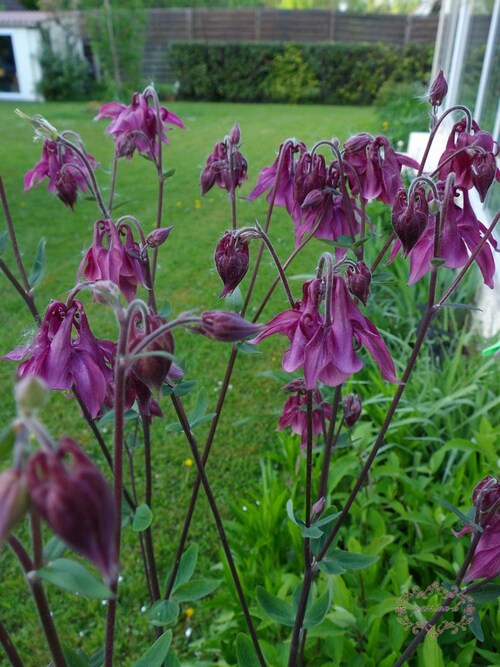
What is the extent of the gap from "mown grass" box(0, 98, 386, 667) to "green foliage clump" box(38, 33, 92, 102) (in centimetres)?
548

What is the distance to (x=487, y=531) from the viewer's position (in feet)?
3.33

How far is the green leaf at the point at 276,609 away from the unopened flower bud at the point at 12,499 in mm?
877

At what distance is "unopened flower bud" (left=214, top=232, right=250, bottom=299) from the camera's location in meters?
0.99

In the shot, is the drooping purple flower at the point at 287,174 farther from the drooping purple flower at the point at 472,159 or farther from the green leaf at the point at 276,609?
the green leaf at the point at 276,609

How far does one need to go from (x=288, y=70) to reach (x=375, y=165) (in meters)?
15.1

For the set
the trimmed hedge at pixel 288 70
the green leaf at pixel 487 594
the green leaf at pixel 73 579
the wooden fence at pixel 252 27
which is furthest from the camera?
the wooden fence at pixel 252 27

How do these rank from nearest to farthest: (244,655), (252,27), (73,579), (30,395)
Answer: (30,395) → (73,579) → (244,655) → (252,27)

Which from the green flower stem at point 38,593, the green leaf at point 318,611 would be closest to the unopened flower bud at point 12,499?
the green flower stem at point 38,593

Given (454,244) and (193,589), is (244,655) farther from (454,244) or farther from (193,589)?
(454,244)

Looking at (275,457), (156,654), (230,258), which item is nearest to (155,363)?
(230,258)

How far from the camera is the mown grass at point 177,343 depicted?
204 centimetres

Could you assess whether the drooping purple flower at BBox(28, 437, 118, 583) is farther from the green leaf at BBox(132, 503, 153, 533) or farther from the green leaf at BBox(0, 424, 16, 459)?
the green leaf at BBox(132, 503, 153, 533)

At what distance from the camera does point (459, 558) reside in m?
1.66

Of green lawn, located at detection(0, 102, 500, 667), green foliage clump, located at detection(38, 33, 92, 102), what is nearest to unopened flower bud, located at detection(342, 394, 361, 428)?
green lawn, located at detection(0, 102, 500, 667)
